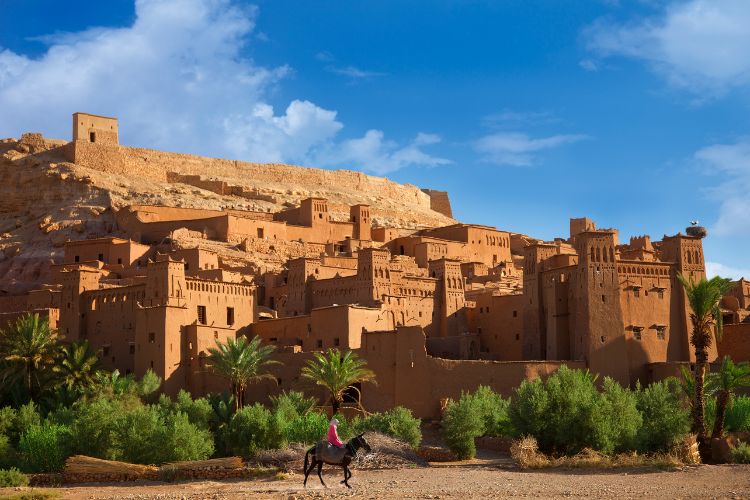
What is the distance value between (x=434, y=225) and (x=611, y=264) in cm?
3547

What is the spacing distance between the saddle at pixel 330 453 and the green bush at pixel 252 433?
33.0ft

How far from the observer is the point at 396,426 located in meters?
31.5

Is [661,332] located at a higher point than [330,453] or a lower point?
higher

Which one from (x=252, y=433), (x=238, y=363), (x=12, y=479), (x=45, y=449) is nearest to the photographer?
(x=12, y=479)

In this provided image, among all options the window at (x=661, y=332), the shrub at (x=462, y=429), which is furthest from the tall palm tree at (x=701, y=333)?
the window at (x=661, y=332)

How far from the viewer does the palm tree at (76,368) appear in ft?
135

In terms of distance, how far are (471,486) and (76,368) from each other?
73.2 feet

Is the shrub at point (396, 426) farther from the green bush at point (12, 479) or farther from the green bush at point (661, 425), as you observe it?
the green bush at point (12, 479)

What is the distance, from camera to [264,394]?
40594 mm

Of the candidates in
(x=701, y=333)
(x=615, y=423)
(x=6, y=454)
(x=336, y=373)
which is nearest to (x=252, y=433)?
(x=336, y=373)

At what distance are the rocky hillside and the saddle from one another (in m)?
30.7

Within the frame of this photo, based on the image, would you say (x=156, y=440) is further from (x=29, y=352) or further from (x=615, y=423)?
(x=29, y=352)

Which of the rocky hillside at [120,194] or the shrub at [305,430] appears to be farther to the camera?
the rocky hillside at [120,194]

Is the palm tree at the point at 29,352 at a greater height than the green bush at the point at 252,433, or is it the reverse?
the palm tree at the point at 29,352
